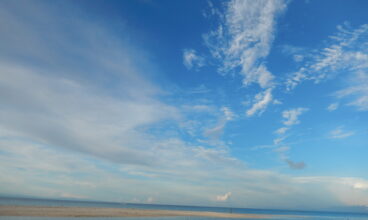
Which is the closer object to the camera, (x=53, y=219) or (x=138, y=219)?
(x=53, y=219)

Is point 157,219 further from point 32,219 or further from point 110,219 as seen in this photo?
point 32,219

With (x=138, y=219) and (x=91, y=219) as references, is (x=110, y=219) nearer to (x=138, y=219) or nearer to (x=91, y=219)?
(x=91, y=219)

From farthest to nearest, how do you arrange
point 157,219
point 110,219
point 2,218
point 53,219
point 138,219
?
1. point 157,219
2. point 138,219
3. point 110,219
4. point 53,219
5. point 2,218

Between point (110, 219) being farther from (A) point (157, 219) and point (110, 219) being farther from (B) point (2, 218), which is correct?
(B) point (2, 218)

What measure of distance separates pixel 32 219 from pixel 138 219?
24514 mm

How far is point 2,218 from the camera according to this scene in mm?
46812

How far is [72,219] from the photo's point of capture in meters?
54.3

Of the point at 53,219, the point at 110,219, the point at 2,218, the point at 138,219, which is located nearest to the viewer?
the point at 2,218

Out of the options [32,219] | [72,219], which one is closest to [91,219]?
[72,219]

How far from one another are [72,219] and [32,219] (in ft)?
25.9

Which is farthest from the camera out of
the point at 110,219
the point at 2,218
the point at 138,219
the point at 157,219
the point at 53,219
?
the point at 157,219

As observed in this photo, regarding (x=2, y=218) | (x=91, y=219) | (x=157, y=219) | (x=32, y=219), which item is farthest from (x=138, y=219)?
(x=2, y=218)

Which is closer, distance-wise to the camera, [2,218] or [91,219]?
[2,218]

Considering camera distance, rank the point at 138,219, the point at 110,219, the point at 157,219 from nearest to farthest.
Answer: the point at 110,219, the point at 138,219, the point at 157,219
